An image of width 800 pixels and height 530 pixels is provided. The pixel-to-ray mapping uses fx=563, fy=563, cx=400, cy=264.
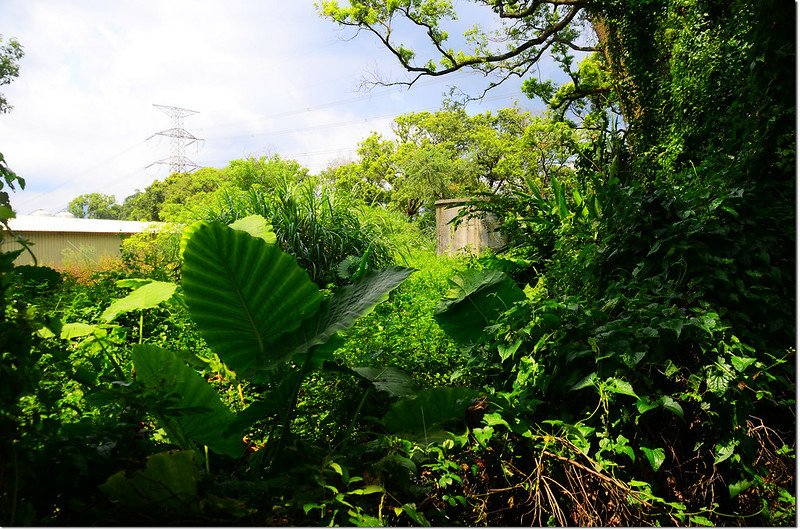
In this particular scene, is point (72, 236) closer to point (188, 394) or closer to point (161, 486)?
point (188, 394)

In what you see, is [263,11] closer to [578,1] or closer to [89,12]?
[89,12]

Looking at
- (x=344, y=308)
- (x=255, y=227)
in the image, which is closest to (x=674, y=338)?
(x=344, y=308)

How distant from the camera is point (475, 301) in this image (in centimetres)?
197

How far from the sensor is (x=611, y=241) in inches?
85.6

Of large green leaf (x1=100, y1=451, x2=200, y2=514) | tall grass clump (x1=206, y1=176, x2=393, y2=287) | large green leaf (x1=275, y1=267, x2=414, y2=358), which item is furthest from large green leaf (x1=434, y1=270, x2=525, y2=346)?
tall grass clump (x1=206, y1=176, x2=393, y2=287)

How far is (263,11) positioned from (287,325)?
8.35 ft

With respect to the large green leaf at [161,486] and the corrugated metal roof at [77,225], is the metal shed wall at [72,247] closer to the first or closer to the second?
the corrugated metal roof at [77,225]

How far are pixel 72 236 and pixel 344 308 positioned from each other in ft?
29.7

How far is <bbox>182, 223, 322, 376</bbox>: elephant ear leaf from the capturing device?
1.19 metres

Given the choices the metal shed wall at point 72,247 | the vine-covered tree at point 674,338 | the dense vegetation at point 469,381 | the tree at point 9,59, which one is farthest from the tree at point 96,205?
the vine-covered tree at point 674,338

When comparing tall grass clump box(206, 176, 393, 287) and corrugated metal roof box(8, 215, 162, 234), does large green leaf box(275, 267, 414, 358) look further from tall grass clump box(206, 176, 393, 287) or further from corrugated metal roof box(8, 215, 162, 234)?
corrugated metal roof box(8, 215, 162, 234)

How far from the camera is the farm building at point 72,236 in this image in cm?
767

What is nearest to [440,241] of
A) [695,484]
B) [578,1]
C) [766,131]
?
[578,1]

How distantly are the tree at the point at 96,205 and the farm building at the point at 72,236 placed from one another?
7.29 metres
